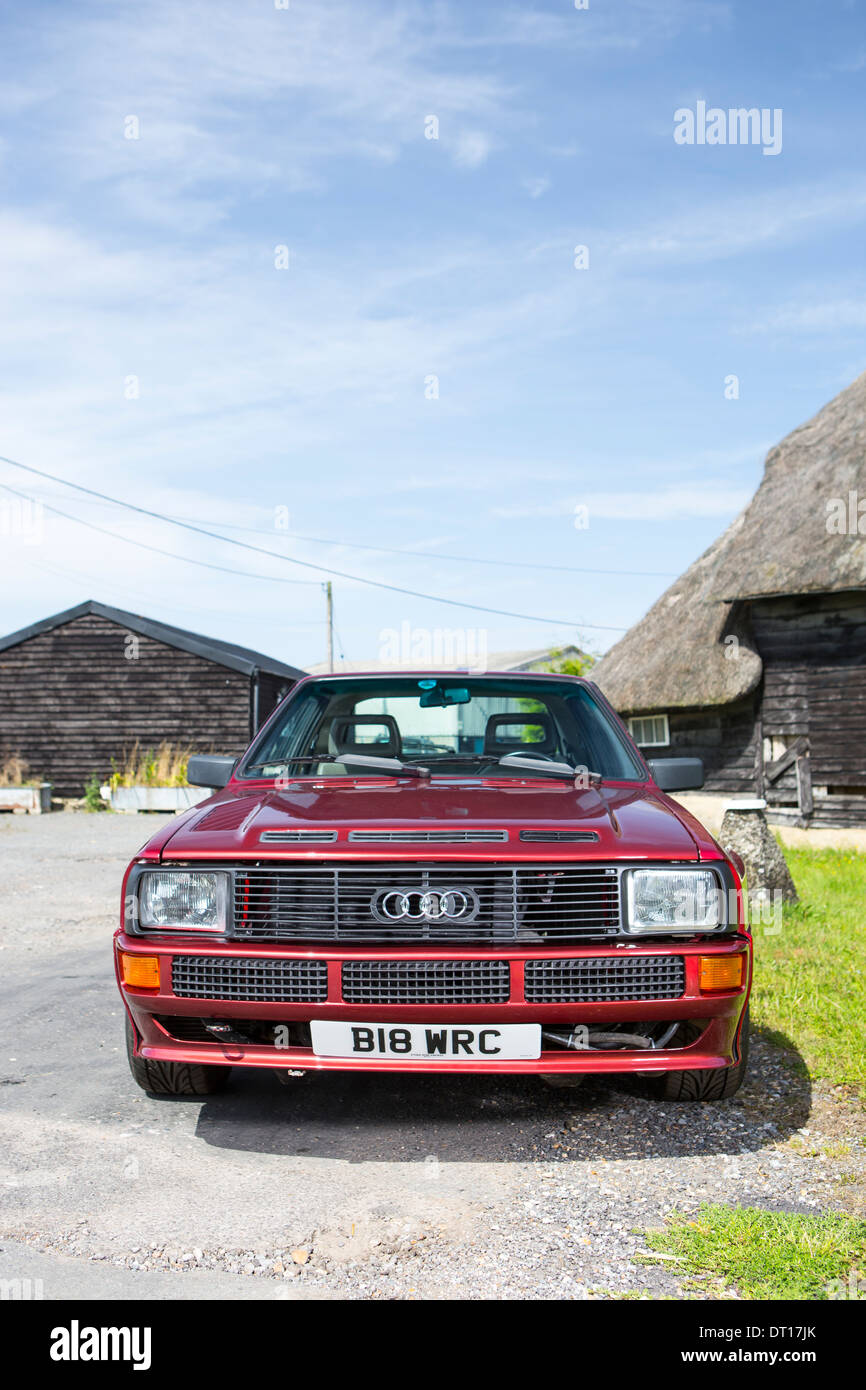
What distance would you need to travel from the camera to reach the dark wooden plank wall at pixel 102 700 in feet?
86.5

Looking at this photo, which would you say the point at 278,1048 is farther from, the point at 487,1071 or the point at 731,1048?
the point at 731,1048

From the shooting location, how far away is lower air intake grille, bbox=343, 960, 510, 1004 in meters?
3.30

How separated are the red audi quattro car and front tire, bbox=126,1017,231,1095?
9cm

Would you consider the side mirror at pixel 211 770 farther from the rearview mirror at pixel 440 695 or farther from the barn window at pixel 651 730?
the barn window at pixel 651 730

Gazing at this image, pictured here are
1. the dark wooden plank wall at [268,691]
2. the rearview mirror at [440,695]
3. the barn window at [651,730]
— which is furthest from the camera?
the dark wooden plank wall at [268,691]

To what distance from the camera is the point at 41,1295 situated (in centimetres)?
258

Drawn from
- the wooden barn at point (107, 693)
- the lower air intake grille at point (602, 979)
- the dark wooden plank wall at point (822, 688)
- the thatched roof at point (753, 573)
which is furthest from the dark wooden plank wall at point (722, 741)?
the lower air intake grille at point (602, 979)

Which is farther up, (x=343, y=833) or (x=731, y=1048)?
(x=343, y=833)

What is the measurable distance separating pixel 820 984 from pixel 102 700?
23018 mm

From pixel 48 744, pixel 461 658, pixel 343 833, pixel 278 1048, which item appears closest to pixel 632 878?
pixel 343 833

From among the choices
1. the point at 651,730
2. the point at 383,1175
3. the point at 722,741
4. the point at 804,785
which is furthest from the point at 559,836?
the point at 651,730

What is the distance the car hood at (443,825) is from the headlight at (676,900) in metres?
0.06

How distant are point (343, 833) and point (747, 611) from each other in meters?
13.8
